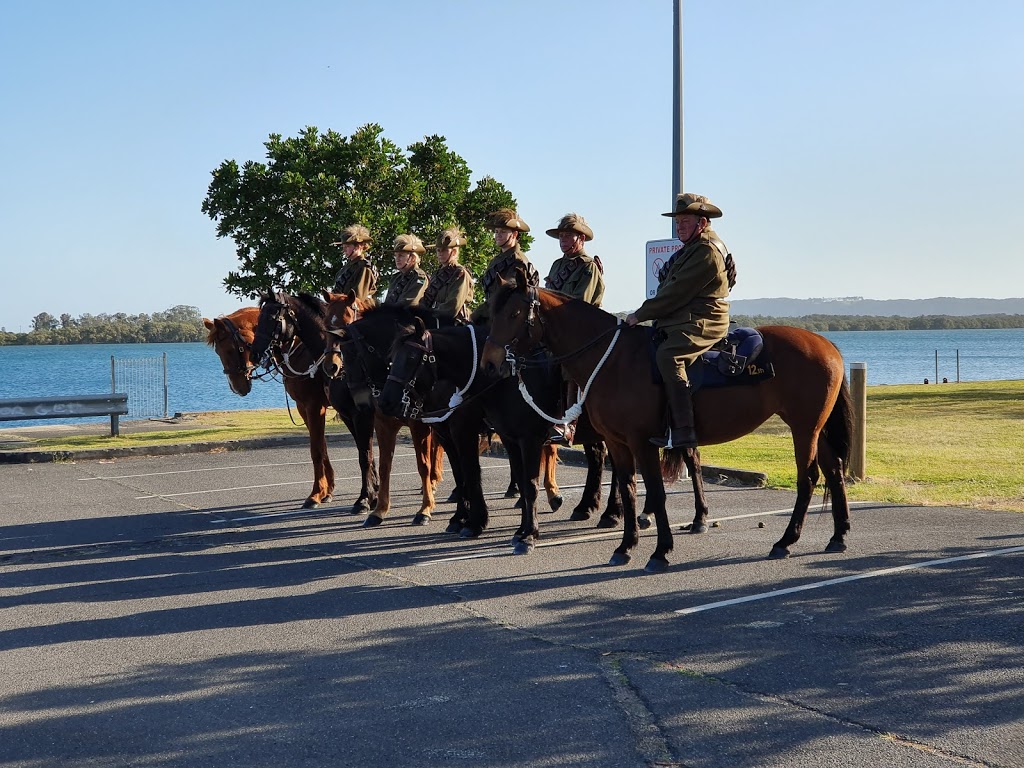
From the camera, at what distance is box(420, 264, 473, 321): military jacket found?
1160 cm

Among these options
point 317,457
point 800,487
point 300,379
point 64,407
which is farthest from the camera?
point 64,407

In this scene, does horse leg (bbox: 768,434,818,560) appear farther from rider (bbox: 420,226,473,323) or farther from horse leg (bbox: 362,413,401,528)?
horse leg (bbox: 362,413,401,528)

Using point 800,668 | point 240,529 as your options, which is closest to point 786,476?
point 240,529

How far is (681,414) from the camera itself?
857 cm

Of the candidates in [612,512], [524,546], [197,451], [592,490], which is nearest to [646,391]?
[524,546]

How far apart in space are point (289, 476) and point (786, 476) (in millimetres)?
6821

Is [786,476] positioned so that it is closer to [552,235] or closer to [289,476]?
[552,235]

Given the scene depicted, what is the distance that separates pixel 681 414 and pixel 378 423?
389 cm

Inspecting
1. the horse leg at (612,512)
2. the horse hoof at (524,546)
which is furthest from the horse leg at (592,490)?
the horse hoof at (524,546)

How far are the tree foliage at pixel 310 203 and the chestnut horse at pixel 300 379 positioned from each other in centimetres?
574

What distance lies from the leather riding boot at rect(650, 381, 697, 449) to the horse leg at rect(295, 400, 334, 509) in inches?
205

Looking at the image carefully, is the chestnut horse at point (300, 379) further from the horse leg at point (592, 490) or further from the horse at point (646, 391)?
the horse at point (646, 391)

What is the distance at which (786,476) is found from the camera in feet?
44.7

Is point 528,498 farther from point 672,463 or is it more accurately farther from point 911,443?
point 911,443
